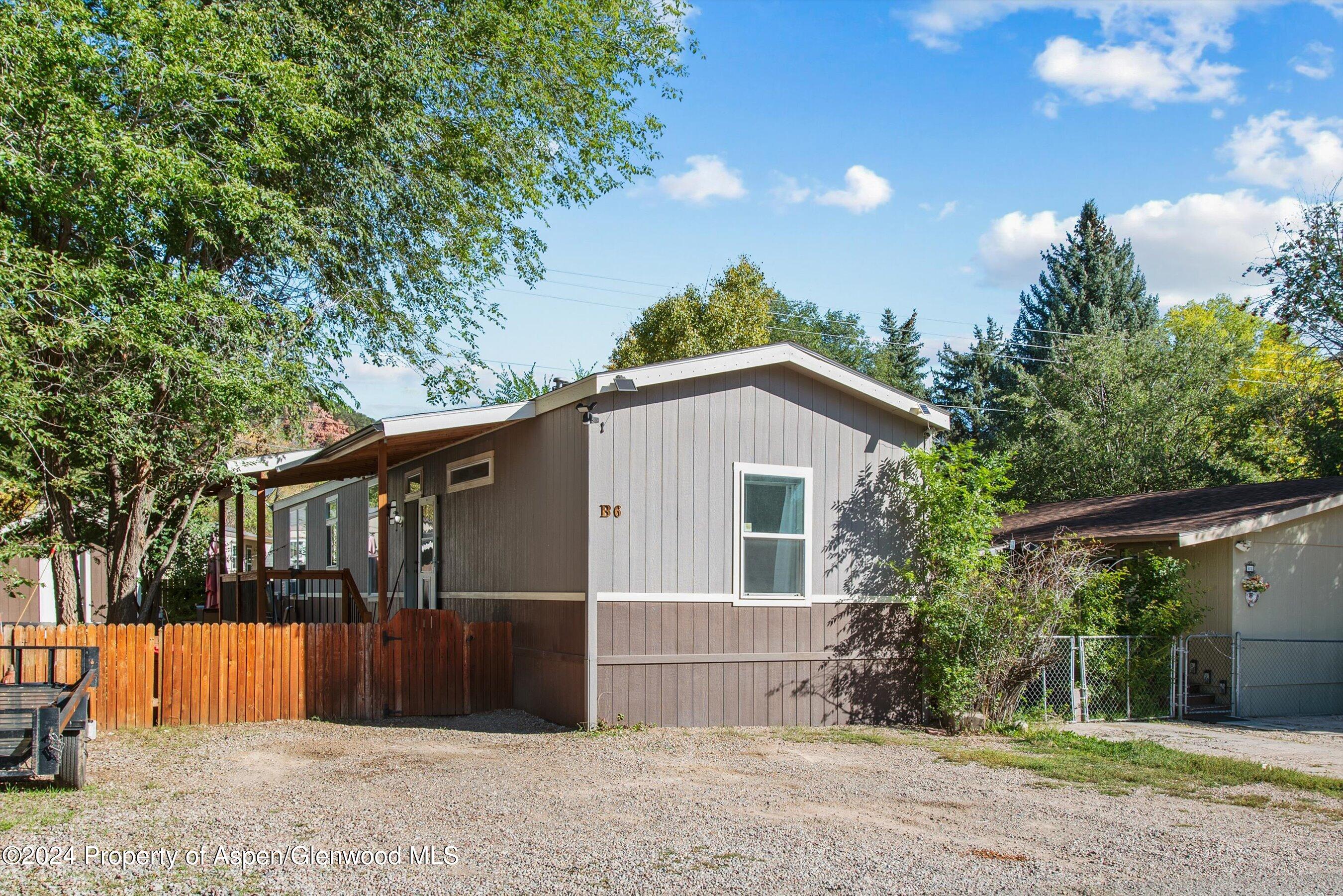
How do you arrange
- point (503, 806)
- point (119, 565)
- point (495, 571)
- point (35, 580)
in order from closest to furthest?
point (503, 806) → point (495, 571) → point (119, 565) → point (35, 580)

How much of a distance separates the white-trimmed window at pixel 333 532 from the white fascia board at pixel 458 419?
816cm

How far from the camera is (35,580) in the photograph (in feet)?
61.1

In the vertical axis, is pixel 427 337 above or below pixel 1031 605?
above

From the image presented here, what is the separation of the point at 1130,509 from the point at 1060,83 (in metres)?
6.28

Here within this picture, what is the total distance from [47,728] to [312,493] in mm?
13237

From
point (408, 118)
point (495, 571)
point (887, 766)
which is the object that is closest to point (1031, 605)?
point (887, 766)

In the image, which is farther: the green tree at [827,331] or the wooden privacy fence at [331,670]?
the green tree at [827,331]

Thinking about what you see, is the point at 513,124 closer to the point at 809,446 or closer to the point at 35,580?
the point at 809,446

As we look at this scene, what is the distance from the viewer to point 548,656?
1008 centimetres

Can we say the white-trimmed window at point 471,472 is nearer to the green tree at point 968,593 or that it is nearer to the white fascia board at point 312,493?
the white fascia board at point 312,493

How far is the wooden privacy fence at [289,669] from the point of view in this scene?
935cm

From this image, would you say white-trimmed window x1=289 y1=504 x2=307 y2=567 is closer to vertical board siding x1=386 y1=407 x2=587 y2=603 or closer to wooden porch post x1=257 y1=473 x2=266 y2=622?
wooden porch post x1=257 y1=473 x2=266 y2=622

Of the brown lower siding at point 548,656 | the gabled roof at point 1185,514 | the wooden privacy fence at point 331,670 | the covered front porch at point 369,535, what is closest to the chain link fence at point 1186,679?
the gabled roof at point 1185,514

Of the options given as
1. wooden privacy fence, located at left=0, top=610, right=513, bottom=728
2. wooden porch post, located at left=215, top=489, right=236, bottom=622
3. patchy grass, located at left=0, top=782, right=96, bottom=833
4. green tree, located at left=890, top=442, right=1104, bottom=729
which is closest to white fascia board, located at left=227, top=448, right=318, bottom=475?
wooden privacy fence, located at left=0, top=610, right=513, bottom=728
